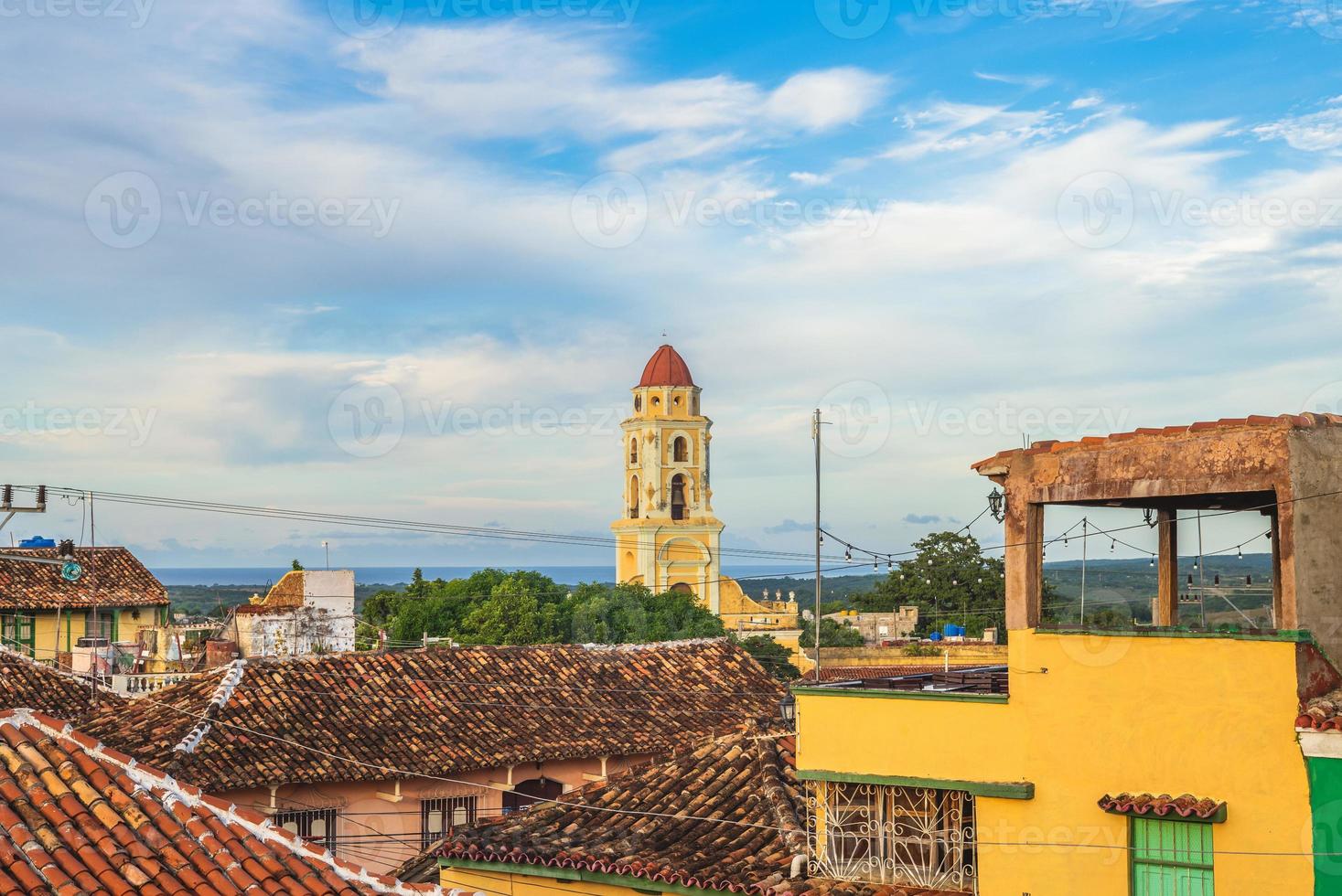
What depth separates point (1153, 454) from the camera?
10875mm

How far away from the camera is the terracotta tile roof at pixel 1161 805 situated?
32.6 feet

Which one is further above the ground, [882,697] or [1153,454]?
[1153,454]

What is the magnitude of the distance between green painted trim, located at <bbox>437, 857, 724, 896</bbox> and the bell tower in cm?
7302

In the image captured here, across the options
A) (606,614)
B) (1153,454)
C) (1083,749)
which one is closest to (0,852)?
(1083,749)

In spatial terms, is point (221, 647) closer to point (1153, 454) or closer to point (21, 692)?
point (21, 692)

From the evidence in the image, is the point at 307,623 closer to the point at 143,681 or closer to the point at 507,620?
the point at 143,681

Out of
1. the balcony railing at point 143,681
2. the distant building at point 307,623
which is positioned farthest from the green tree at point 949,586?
the balcony railing at point 143,681

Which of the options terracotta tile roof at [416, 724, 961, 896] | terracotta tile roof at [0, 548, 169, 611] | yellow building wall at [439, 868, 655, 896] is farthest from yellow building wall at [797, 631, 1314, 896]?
terracotta tile roof at [0, 548, 169, 611]

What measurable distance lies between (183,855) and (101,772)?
935mm

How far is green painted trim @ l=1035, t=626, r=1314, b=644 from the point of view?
9773 mm

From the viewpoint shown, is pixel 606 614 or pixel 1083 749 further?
pixel 606 614

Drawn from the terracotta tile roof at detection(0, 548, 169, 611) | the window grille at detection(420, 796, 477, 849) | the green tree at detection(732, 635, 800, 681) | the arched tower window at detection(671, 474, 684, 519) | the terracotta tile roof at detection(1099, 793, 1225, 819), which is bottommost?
the green tree at detection(732, 635, 800, 681)

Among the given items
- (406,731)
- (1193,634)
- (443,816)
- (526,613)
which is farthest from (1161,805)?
(526,613)

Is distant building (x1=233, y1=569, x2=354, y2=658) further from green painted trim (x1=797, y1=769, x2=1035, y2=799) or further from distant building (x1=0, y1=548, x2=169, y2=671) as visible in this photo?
green painted trim (x1=797, y1=769, x2=1035, y2=799)
